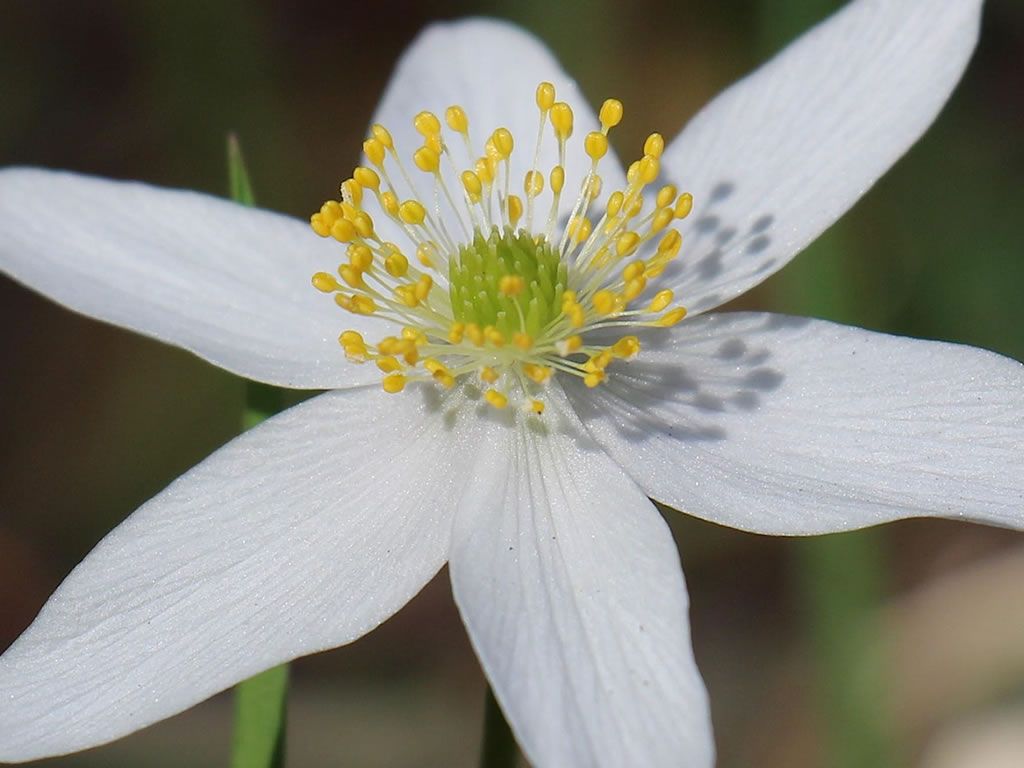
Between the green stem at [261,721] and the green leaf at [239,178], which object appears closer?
the green stem at [261,721]

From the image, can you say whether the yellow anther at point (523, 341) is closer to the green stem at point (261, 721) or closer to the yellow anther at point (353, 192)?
the yellow anther at point (353, 192)

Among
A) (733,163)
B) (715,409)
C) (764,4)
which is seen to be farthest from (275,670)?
(764,4)

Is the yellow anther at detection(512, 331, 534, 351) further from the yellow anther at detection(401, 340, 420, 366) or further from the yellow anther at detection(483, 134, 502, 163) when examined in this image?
the yellow anther at detection(483, 134, 502, 163)

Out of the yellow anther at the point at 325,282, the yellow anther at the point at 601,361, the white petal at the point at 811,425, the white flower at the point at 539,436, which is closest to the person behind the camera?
the white flower at the point at 539,436

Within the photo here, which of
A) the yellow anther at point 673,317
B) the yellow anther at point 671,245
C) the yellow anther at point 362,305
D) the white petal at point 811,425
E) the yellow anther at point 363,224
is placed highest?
the yellow anther at point 363,224

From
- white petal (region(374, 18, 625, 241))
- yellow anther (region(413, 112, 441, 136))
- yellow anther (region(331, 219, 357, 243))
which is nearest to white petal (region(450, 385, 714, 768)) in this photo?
yellow anther (region(331, 219, 357, 243))

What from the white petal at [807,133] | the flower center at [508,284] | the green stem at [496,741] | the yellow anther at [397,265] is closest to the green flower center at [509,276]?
the flower center at [508,284]
